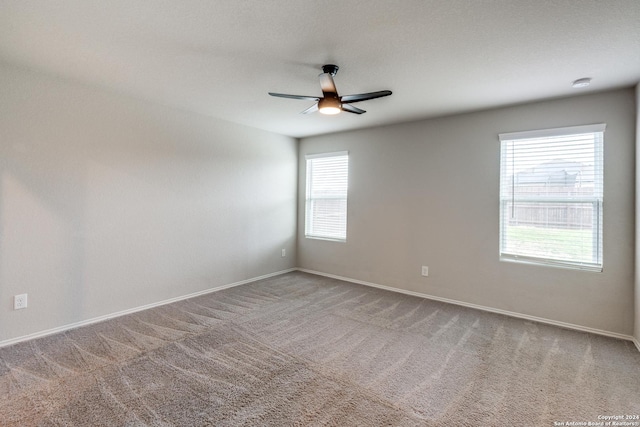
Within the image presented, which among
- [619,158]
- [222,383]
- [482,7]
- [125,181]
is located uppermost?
[482,7]

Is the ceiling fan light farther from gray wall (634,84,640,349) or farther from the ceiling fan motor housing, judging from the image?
gray wall (634,84,640,349)

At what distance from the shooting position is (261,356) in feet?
8.50

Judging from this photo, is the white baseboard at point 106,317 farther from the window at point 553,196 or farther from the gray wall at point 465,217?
the window at point 553,196

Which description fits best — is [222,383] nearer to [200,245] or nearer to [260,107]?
[200,245]

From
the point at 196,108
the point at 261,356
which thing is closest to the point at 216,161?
the point at 196,108

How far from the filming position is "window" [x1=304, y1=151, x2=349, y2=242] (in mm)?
5205

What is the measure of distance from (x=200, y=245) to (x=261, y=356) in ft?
7.14

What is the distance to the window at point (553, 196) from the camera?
10.4ft

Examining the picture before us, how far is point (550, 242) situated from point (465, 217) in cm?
93

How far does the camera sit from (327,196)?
17.7 feet

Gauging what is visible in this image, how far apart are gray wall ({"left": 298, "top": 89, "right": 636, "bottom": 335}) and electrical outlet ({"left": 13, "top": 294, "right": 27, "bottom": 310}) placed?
3.81 m

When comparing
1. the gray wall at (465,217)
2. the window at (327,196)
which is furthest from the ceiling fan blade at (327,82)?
the window at (327,196)

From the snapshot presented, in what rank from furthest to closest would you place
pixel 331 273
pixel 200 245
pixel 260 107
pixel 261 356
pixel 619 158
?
A: pixel 331 273
pixel 200 245
pixel 260 107
pixel 619 158
pixel 261 356

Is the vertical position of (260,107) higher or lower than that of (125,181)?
higher
